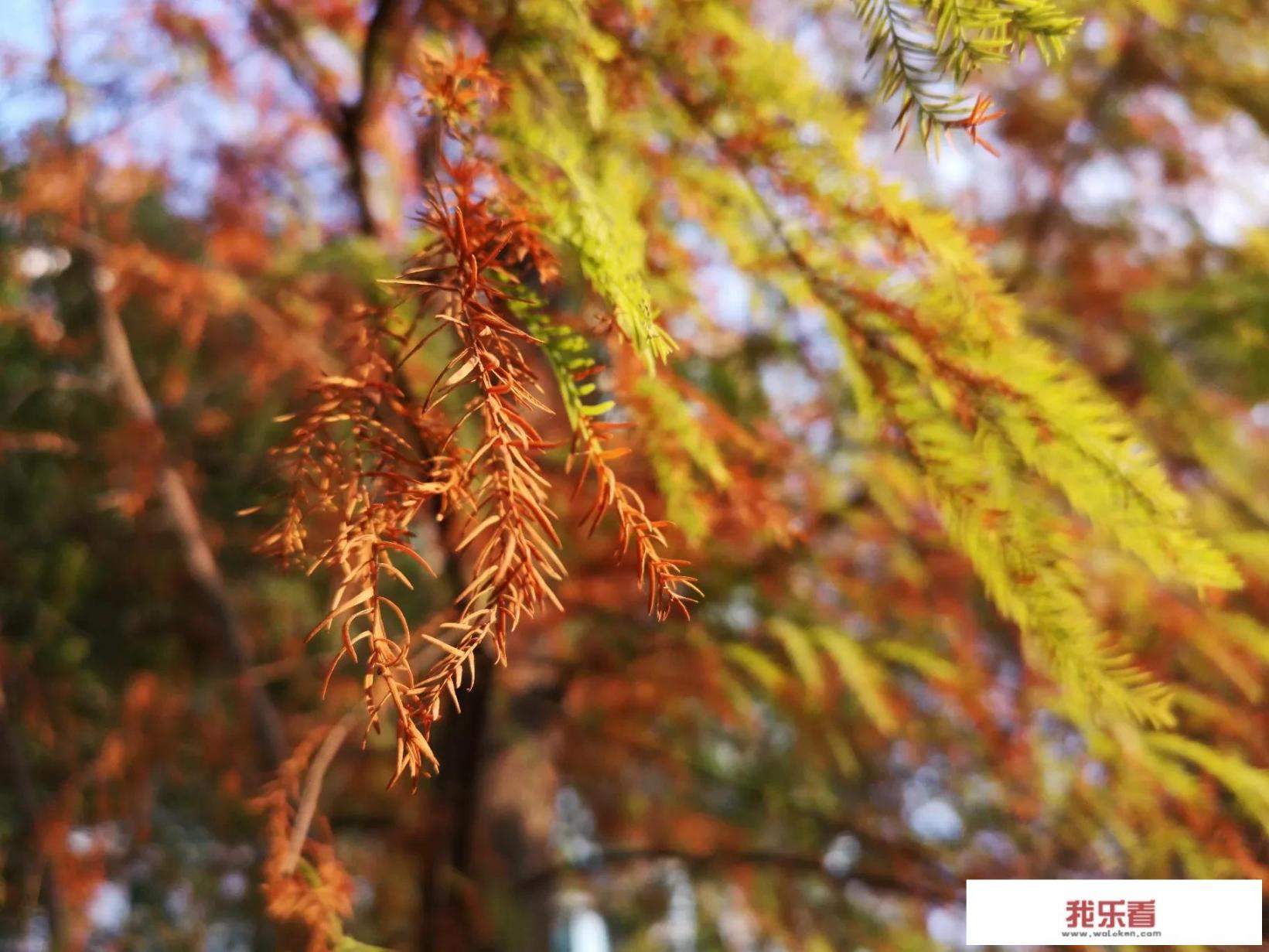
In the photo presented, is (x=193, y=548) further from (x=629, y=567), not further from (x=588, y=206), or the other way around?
Result: (x=588, y=206)

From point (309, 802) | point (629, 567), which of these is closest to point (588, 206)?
point (309, 802)

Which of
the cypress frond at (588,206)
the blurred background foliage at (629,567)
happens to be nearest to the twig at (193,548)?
the blurred background foliage at (629,567)

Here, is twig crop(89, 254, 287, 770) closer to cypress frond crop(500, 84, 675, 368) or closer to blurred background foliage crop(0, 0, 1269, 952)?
blurred background foliage crop(0, 0, 1269, 952)

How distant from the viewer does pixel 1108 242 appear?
2514 mm

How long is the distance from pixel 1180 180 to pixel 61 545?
9.10 feet

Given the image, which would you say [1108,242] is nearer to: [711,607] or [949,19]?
[711,607]

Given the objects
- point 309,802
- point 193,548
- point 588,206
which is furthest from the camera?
point 193,548

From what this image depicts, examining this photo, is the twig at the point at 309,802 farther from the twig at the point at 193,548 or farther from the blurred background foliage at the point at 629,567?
the twig at the point at 193,548

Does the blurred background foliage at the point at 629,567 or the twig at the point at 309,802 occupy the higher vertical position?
the blurred background foliage at the point at 629,567

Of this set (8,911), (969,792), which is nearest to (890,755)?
(969,792)

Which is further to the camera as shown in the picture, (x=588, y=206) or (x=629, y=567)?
(x=629, y=567)

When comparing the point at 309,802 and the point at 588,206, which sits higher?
the point at 588,206

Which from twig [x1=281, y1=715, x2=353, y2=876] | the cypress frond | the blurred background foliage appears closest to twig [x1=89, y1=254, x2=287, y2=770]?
the blurred background foliage

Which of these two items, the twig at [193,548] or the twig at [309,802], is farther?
the twig at [193,548]
